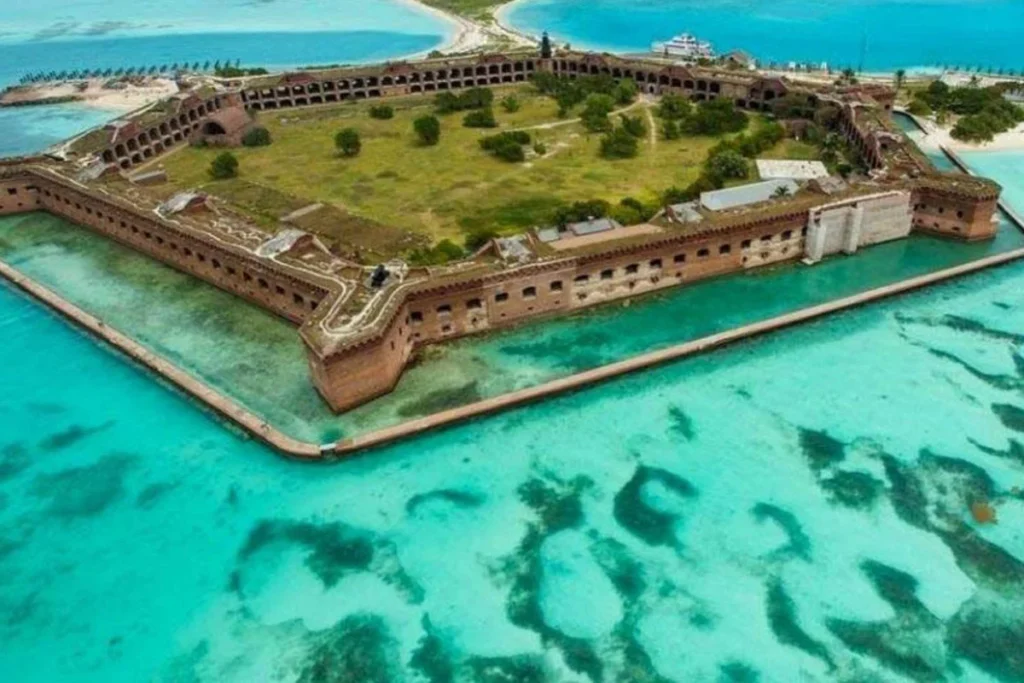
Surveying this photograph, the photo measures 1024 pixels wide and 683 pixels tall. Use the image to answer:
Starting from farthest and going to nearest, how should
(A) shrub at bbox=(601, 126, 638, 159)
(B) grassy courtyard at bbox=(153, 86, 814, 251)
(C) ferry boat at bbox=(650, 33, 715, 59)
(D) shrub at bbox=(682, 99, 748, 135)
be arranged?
(C) ferry boat at bbox=(650, 33, 715, 59), (D) shrub at bbox=(682, 99, 748, 135), (A) shrub at bbox=(601, 126, 638, 159), (B) grassy courtyard at bbox=(153, 86, 814, 251)

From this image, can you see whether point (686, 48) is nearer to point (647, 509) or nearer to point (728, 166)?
point (728, 166)

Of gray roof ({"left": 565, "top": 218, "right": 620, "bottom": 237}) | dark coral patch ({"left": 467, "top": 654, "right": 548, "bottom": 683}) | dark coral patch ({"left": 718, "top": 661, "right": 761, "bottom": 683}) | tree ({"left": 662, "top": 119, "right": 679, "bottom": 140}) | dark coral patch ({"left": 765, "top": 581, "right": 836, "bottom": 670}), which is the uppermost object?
tree ({"left": 662, "top": 119, "right": 679, "bottom": 140})

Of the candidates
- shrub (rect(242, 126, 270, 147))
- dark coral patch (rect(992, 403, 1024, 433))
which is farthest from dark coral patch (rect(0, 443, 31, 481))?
dark coral patch (rect(992, 403, 1024, 433))

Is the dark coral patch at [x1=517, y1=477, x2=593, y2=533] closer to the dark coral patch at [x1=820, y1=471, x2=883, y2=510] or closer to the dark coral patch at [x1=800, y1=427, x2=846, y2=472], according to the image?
the dark coral patch at [x1=800, y1=427, x2=846, y2=472]

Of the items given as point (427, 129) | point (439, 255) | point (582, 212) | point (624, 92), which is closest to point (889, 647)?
point (439, 255)

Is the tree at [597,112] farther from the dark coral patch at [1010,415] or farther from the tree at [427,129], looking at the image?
the dark coral patch at [1010,415]
